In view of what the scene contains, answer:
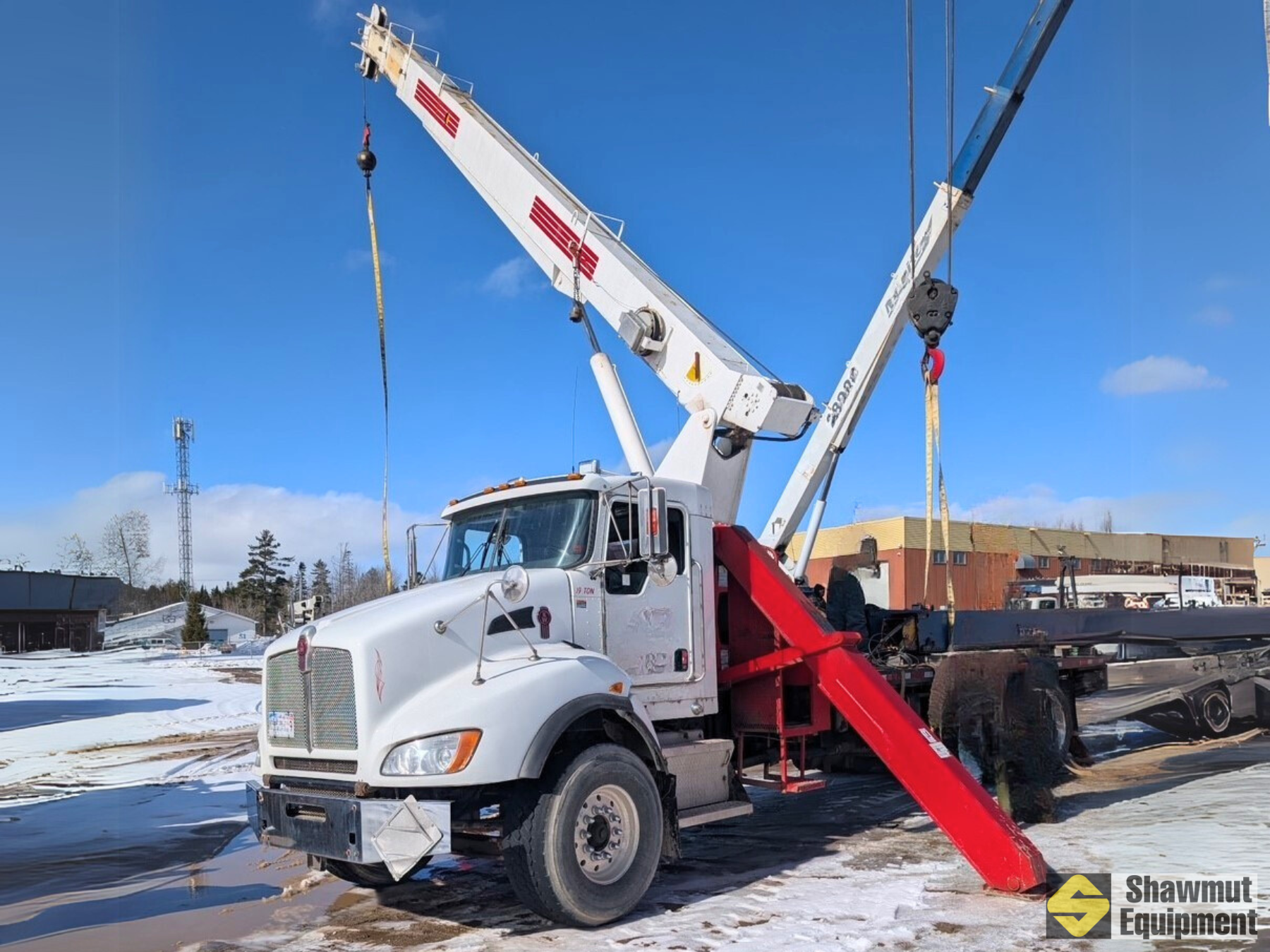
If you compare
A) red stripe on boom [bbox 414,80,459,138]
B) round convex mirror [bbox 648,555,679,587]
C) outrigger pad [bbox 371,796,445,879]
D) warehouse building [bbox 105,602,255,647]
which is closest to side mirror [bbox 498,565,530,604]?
round convex mirror [bbox 648,555,679,587]

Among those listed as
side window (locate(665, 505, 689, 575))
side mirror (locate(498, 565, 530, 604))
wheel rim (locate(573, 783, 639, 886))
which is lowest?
wheel rim (locate(573, 783, 639, 886))

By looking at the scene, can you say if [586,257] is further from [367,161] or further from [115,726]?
[115,726]

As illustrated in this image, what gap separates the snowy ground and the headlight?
105 centimetres

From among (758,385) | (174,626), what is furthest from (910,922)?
(174,626)

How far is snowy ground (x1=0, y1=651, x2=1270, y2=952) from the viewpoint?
236 inches

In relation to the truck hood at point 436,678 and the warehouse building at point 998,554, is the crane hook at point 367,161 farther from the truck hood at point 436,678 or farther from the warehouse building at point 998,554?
the warehouse building at point 998,554

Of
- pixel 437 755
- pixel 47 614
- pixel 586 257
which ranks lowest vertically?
pixel 47 614

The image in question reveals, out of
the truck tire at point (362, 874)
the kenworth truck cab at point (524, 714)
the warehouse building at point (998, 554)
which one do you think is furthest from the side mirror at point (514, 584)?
the warehouse building at point (998, 554)

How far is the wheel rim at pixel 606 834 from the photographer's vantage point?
6188mm

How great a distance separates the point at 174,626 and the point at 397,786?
7313cm

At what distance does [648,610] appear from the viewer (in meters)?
7.49

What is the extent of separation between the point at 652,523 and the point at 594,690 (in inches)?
48.4

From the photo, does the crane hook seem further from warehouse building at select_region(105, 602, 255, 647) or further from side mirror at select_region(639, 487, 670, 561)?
warehouse building at select_region(105, 602, 255, 647)

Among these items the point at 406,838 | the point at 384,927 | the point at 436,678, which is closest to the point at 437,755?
the point at 406,838
